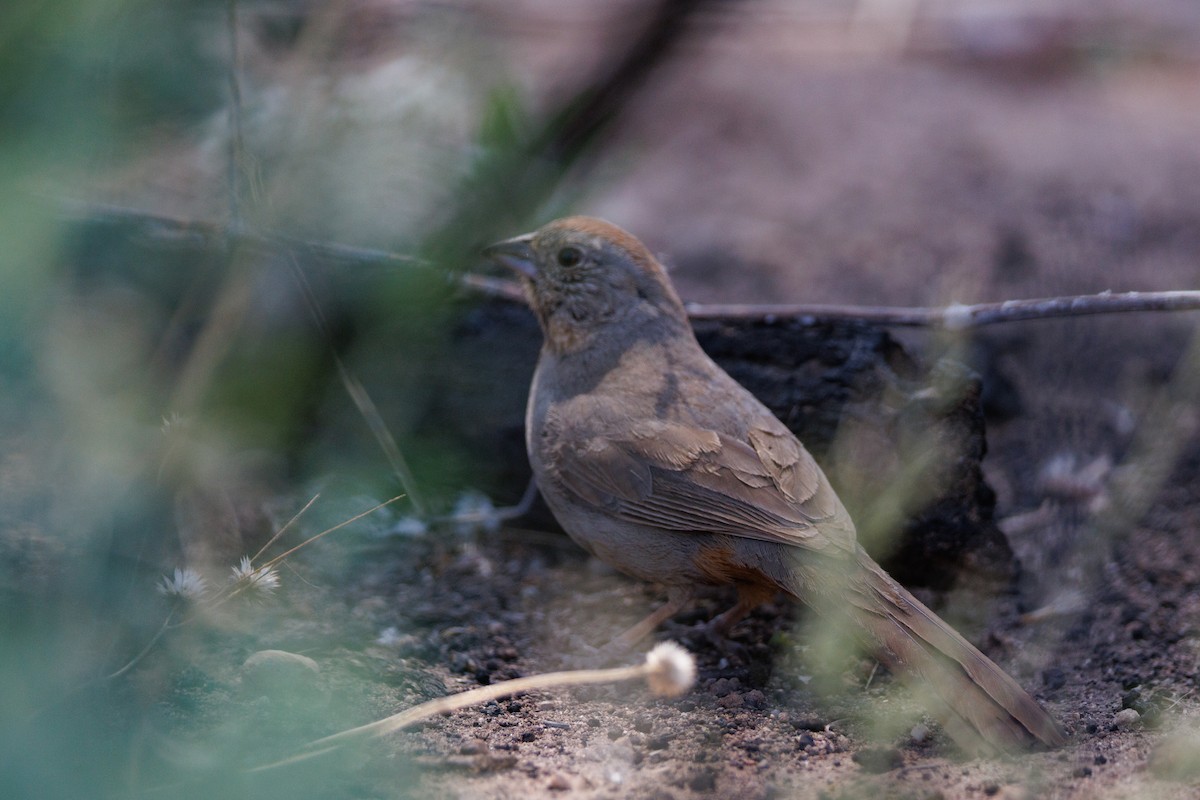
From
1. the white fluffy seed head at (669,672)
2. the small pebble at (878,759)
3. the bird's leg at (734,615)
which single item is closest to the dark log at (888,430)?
the bird's leg at (734,615)

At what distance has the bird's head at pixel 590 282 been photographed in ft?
12.9

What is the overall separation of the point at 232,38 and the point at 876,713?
8.78 feet

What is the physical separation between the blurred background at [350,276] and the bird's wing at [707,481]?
0.70m

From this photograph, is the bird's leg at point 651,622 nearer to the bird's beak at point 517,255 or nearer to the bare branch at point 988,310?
the bare branch at point 988,310

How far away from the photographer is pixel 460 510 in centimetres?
426

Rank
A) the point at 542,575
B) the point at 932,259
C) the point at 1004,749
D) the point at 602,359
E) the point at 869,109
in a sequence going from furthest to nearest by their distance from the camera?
the point at 869,109, the point at 932,259, the point at 542,575, the point at 602,359, the point at 1004,749

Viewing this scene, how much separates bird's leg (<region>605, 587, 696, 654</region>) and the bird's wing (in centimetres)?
40

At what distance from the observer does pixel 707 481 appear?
3354mm

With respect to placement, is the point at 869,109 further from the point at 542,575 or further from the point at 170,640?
the point at 170,640

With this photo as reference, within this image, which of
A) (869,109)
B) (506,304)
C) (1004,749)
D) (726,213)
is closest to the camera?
(1004,749)

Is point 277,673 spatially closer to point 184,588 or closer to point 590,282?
point 184,588

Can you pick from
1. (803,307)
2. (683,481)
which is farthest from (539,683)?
(803,307)

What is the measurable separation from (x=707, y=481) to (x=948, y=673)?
3.00 ft

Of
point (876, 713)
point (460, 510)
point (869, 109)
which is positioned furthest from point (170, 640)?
point (869, 109)
